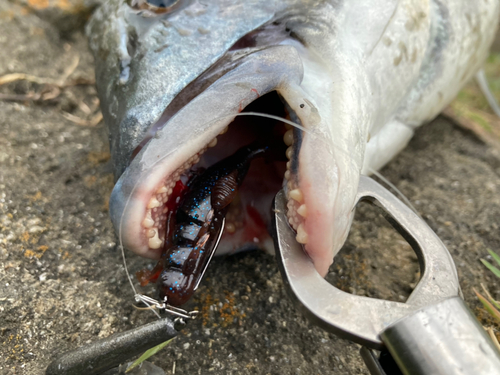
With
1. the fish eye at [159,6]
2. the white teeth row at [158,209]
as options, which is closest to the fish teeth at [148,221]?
the white teeth row at [158,209]

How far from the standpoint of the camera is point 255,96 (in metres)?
0.86

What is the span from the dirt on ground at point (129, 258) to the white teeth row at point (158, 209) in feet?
0.88

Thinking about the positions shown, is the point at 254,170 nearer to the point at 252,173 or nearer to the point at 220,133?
the point at 252,173

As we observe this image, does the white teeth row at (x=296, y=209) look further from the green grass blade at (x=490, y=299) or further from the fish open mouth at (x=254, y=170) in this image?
the green grass blade at (x=490, y=299)

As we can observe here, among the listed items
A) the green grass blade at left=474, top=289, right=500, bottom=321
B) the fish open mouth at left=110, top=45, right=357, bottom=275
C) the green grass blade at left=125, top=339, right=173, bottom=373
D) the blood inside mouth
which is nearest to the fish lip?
the fish open mouth at left=110, top=45, right=357, bottom=275

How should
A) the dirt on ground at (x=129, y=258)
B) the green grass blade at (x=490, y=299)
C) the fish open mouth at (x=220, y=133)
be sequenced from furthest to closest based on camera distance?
the green grass blade at (x=490, y=299)
the dirt on ground at (x=129, y=258)
the fish open mouth at (x=220, y=133)

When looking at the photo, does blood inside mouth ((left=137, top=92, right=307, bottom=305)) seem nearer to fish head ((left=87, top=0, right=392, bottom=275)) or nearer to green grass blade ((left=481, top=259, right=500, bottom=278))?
fish head ((left=87, top=0, right=392, bottom=275))

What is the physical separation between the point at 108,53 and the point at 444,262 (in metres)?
1.01

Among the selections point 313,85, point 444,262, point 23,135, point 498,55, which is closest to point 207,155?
point 313,85

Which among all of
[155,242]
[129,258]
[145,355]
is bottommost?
[129,258]

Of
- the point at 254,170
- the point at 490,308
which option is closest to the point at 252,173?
the point at 254,170

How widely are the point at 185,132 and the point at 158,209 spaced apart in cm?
19

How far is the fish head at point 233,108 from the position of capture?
841mm

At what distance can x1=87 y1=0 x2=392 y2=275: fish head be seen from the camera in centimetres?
84
